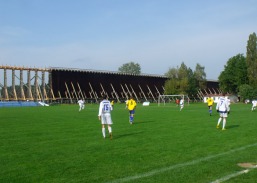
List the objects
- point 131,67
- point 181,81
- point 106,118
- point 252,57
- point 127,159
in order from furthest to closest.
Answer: point 131,67 → point 181,81 → point 252,57 → point 106,118 → point 127,159

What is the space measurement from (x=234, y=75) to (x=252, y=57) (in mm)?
11377

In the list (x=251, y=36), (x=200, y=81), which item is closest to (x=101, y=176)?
(x=251, y=36)

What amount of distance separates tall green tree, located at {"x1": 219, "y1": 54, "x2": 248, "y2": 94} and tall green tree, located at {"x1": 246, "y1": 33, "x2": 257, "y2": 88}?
21.4 feet

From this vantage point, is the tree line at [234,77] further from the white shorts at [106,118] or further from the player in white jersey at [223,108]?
the white shorts at [106,118]

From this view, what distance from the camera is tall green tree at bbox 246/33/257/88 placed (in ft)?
263

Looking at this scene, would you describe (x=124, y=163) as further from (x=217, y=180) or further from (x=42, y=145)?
(x=42, y=145)

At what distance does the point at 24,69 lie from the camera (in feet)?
253

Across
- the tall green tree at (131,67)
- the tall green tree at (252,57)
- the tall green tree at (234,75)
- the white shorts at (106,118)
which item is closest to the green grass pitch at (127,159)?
the white shorts at (106,118)

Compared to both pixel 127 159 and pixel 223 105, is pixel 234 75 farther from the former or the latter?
pixel 127 159

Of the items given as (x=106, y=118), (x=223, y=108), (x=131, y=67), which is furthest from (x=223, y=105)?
(x=131, y=67)

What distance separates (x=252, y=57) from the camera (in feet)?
264

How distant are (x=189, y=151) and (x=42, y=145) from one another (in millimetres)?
5132

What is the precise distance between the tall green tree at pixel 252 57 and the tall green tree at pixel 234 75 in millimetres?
6527

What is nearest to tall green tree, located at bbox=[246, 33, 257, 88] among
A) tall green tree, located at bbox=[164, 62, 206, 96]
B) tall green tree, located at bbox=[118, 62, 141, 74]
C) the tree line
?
the tree line
